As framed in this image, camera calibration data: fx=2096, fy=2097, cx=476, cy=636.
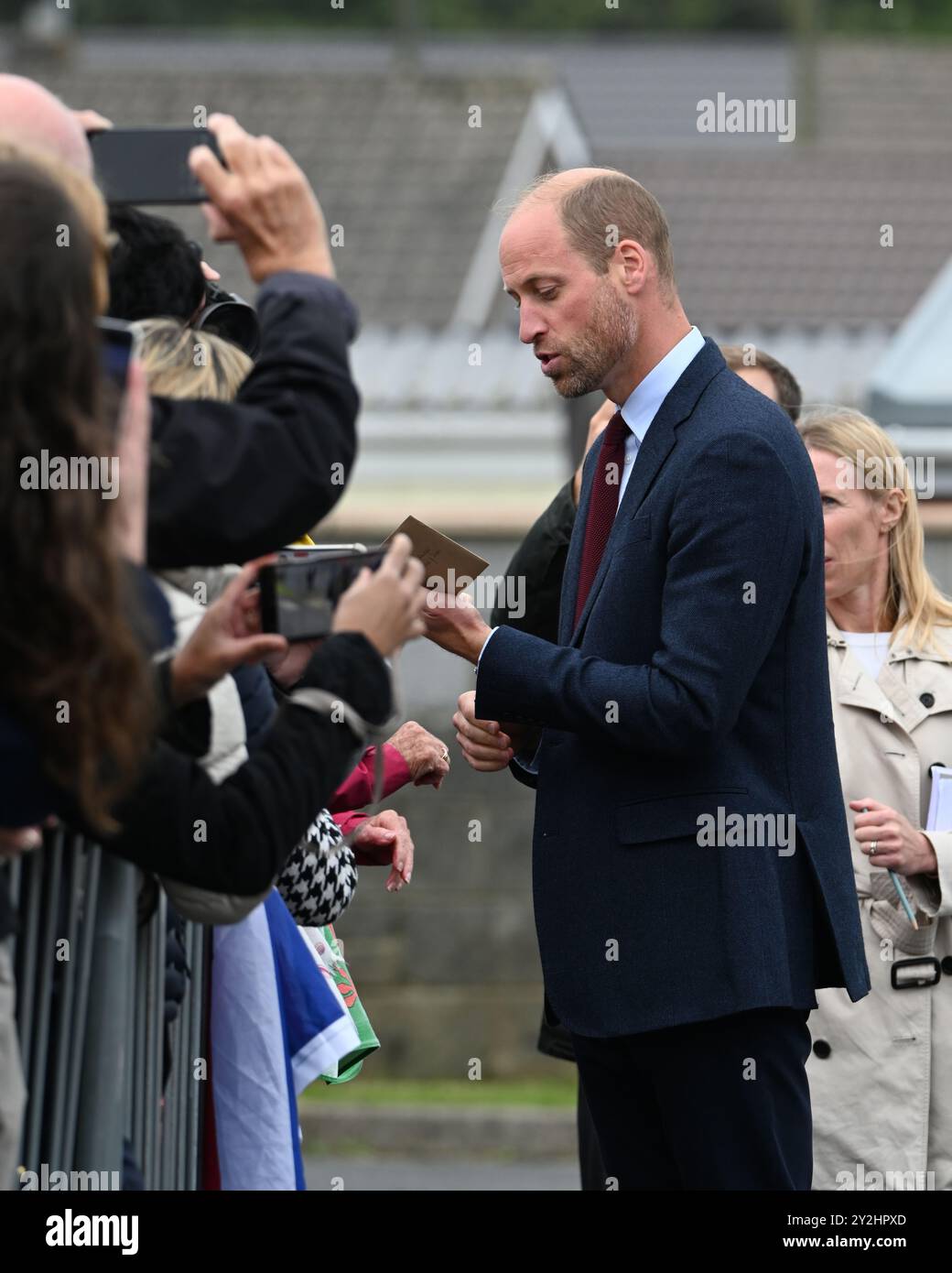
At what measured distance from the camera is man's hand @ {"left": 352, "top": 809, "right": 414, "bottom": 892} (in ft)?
12.4

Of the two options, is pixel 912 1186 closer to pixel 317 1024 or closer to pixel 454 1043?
pixel 317 1024

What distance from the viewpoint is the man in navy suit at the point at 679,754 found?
10.1 feet

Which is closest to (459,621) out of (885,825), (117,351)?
(885,825)

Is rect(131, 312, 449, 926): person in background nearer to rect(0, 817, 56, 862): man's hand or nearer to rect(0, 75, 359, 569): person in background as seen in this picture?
rect(0, 75, 359, 569): person in background

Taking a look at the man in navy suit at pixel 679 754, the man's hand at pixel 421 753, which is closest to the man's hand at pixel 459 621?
the man in navy suit at pixel 679 754

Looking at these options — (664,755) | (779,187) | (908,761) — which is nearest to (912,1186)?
(908,761)

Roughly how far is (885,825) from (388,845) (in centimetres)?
91

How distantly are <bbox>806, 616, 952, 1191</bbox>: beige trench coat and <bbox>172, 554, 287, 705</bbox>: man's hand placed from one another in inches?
70.4

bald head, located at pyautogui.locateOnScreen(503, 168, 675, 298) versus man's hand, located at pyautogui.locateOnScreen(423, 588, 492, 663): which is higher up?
bald head, located at pyautogui.locateOnScreen(503, 168, 675, 298)

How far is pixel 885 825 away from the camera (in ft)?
12.5

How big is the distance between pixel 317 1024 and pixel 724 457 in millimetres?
1055

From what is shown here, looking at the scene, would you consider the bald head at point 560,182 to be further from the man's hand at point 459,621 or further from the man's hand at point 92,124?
the man's hand at point 92,124

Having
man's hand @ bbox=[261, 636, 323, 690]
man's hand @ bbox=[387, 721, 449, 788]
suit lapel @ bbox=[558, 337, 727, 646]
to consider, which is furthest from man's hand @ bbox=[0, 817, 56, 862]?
man's hand @ bbox=[387, 721, 449, 788]

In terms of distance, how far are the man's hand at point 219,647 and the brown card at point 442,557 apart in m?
0.68
